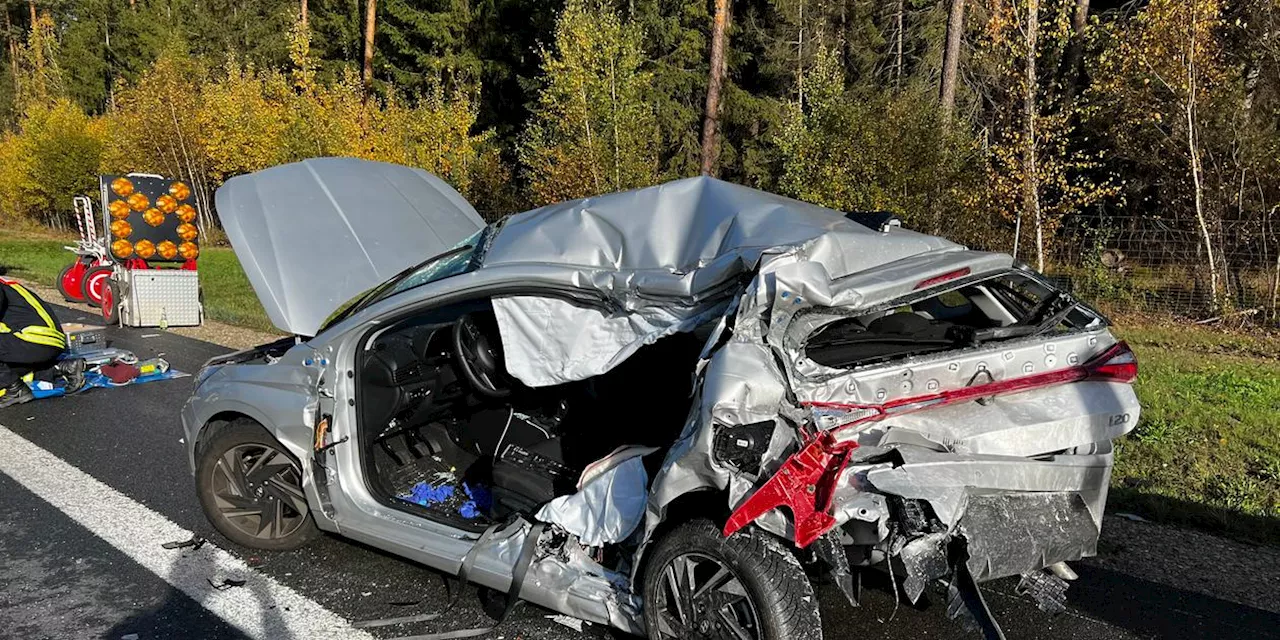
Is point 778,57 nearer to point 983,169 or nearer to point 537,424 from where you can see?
point 983,169

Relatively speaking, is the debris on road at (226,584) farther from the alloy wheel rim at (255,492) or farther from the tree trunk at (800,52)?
the tree trunk at (800,52)

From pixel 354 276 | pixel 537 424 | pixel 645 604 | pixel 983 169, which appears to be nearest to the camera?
pixel 645 604

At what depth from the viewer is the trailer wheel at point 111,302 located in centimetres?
1241

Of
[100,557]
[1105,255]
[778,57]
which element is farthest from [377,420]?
[778,57]

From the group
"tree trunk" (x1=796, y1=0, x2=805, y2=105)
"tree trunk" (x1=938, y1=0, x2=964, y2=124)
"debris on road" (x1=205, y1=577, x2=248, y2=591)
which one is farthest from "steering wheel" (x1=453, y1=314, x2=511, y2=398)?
"tree trunk" (x1=796, y1=0, x2=805, y2=105)

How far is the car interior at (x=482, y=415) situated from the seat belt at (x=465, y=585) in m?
0.15

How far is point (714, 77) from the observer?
25.0m

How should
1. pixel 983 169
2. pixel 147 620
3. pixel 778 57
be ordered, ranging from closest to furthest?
pixel 147 620, pixel 983 169, pixel 778 57

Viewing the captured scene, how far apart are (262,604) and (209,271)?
72.9ft

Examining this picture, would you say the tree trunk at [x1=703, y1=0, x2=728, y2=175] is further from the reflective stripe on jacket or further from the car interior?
the car interior

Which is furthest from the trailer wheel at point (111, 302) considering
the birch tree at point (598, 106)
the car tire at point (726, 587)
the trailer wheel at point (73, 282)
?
the car tire at point (726, 587)

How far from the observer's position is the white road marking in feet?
11.8

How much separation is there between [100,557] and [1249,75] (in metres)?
16.1

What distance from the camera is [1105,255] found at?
1312 cm
